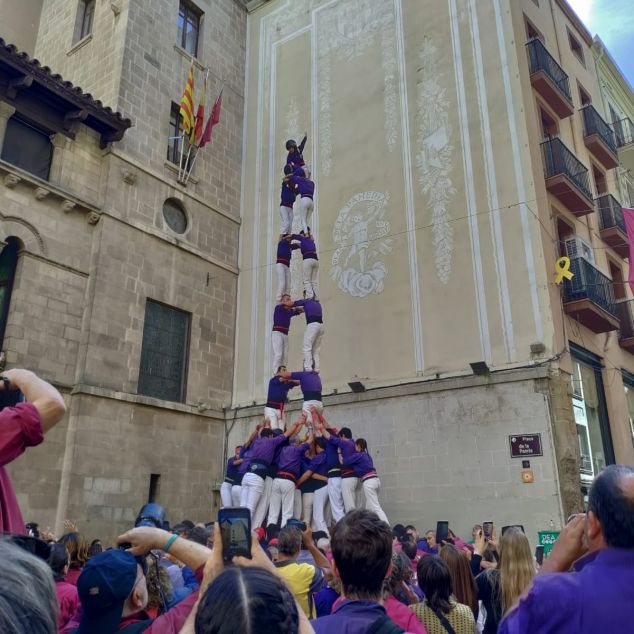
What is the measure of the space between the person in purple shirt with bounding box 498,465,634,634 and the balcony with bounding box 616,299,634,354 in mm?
16055

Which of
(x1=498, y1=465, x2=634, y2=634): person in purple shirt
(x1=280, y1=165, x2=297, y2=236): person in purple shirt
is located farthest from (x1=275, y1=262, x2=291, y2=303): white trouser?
(x1=498, y1=465, x2=634, y2=634): person in purple shirt

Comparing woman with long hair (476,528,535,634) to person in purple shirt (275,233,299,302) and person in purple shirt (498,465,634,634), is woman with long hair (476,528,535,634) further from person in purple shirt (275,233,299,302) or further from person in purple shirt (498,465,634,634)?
person in purple shirt (275,233,299,302)

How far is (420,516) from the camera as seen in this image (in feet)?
42.5

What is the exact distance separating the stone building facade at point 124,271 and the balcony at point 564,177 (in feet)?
29.6

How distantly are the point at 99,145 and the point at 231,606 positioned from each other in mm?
15546

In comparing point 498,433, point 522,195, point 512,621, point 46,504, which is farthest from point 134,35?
point 512,621

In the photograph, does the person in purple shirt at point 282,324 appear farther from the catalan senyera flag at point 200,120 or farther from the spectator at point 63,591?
the spectator at point 63,591

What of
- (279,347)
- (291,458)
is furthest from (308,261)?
(291,458)

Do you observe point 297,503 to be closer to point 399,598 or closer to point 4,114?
point 399,598

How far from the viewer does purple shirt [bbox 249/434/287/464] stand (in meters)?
11.1

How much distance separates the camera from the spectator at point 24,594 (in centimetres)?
119

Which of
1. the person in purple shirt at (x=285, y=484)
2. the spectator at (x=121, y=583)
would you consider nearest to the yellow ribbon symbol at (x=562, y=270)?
the person in purple shirt at (x=285, y=484)

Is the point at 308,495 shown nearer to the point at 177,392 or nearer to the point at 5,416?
the point at 177,392

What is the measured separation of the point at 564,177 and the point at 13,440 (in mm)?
14096
